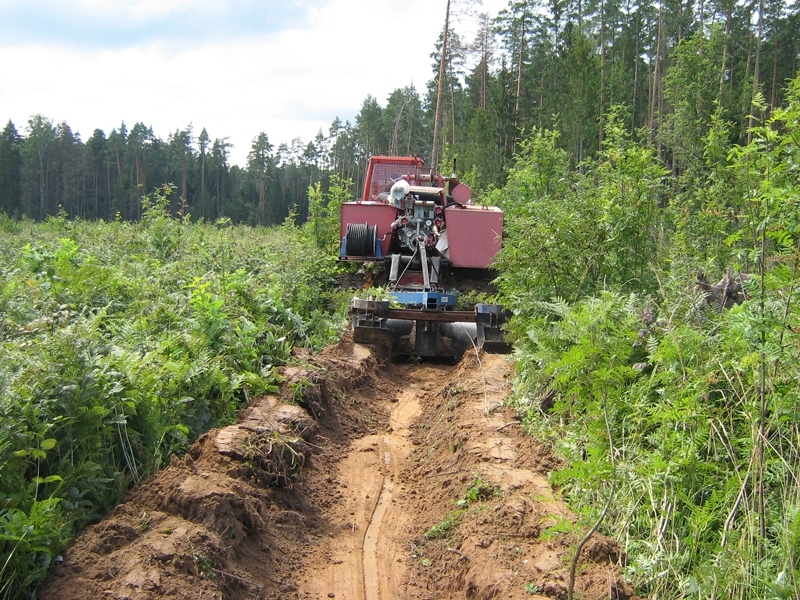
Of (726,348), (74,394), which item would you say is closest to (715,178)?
(726,348)

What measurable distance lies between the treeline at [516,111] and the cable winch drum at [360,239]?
529 cm

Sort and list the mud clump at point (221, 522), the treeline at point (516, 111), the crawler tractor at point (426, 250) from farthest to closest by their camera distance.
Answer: the treeline at point (516, 111) < the crawler tractor at point (426, 250) < the mud clump at point (221, 522)

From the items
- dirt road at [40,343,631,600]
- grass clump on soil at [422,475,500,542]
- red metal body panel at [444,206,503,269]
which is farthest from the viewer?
red metal body panel at [444,206,503,269]

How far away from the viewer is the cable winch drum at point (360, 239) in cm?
1135

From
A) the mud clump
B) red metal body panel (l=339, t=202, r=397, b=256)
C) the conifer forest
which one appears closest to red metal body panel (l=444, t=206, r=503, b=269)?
red metal body panel (l=339, t=202, r=397, b=256)

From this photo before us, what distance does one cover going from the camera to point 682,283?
5547mm

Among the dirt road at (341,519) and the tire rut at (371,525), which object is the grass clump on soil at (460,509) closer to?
the dirt road at (341,519)

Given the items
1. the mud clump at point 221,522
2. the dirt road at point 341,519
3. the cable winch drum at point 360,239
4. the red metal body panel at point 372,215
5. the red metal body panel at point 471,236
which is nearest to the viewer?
the mud clump at point 221,522

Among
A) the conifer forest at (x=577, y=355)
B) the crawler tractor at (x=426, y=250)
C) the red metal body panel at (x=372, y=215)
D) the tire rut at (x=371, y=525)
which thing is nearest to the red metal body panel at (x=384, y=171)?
the conifer forest at (x=577, y=355)

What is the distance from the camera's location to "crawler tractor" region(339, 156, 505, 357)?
973 centimetres

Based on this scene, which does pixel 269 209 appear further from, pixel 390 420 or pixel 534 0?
pixel 390 420

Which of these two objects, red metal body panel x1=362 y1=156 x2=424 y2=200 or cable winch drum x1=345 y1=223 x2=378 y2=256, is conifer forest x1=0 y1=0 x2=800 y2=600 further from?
red metal body panel x1=362 y1=156 x2=424 y2=200

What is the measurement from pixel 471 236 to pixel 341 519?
6763mm

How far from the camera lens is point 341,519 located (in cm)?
494
